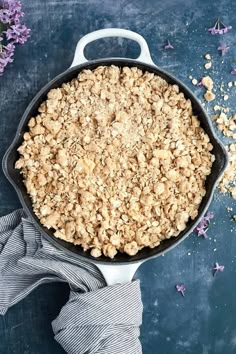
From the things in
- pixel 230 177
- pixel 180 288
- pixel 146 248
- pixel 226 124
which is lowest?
pixel 180 288

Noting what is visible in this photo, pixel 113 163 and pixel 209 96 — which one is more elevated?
pixel 209 96

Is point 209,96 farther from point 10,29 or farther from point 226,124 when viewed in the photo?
point 10,29

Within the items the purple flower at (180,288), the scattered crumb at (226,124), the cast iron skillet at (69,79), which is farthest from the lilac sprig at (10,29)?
the purple flower at (180,288)

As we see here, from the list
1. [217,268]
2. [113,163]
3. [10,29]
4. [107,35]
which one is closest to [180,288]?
[217,268]

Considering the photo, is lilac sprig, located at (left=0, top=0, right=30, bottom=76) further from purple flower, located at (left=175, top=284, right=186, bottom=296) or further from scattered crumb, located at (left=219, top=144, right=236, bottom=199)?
purple flower, located at (left=175, top=284, right=186, bottom=296)

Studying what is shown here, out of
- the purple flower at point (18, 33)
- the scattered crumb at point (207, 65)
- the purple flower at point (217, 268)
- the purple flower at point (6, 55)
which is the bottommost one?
the purple flower at point (217, 268)

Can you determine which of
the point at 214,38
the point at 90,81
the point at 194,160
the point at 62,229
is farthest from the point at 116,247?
the point at 214,38

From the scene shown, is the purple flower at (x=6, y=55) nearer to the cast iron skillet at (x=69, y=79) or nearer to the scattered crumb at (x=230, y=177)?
the cast iron skillet at (x=69, y=79)
